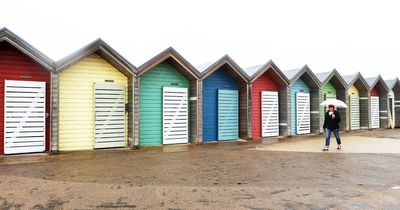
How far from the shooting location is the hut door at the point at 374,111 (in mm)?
23623

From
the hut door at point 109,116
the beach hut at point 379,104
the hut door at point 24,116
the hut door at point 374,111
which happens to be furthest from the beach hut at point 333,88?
the hut door at point 24,116

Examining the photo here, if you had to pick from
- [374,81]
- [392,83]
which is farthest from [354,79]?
[392,83]

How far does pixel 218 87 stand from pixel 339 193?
34.3 feet

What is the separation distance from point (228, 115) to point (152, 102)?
171 inches

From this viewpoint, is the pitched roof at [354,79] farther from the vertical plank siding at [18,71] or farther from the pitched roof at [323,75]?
the vertical plank siding at [18,71]

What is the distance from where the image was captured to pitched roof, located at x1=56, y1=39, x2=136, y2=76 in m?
11.6

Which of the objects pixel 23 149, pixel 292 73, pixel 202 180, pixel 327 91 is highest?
pixel 292 73

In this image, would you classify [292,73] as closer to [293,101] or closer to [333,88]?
[293,101]

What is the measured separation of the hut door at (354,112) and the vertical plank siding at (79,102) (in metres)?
17.7

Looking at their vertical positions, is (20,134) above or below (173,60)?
below

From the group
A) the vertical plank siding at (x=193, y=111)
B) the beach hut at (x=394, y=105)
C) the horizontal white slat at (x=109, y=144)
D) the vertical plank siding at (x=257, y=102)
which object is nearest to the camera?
the horizontal white slat at (x=109, y=144)

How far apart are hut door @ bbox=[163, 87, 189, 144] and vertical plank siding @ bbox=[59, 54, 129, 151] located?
3.02 metres

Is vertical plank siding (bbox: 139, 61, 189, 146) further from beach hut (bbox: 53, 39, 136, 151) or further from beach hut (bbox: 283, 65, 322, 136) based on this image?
beach hut (bbox: 283, 65, 322, 136)

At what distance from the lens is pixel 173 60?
558 inches
